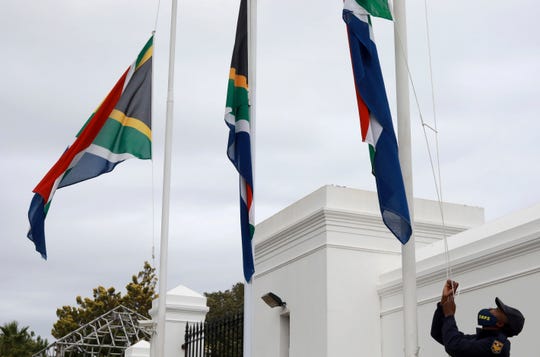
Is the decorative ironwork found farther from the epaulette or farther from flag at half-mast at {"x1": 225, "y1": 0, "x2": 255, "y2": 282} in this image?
the epaulette

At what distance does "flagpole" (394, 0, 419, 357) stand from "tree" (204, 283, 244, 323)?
3570 cm

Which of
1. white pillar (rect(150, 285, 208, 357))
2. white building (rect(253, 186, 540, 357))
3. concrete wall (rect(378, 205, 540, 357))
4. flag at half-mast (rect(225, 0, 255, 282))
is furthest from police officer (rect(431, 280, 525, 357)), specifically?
white pillar (rect(150, 285, 208, 357))

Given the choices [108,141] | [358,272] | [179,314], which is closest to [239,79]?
[108,141]

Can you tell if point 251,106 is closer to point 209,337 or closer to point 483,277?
point 483,277

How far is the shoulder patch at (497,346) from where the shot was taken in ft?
17.9

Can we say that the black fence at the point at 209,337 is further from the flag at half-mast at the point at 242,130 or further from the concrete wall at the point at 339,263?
the flag at half-mast at the point at 242,130

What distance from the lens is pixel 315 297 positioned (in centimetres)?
1246

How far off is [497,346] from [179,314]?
10.5 meters

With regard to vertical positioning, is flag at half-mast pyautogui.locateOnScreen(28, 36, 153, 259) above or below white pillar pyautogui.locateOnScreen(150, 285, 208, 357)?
above

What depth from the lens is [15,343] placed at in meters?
40.2

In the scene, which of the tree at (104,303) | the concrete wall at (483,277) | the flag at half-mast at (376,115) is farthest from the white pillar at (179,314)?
the tree at (104,303)

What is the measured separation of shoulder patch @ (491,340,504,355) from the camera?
5441mm

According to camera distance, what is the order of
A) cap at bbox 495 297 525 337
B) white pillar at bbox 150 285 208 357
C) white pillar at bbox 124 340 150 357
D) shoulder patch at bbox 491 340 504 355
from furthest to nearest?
white pillar at bbox 124 340 150 357 < white pillar at bbox 150 285 208 357 < cap at bbox 495 297 525 337 < shoulder patch at bbox 491 340 504 355

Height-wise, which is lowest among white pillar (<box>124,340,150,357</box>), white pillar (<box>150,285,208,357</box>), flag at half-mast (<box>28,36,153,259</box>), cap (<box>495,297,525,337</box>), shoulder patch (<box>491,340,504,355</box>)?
shoulder patch (<box>491,340,504,355</box>)
